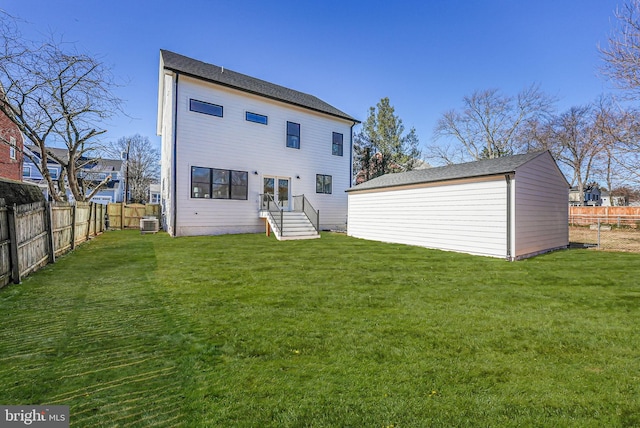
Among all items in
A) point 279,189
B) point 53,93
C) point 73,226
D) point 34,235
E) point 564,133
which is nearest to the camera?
point 34,235

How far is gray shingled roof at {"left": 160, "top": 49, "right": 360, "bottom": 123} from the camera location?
12766 millimetres

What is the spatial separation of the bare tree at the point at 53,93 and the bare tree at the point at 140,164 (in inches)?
910

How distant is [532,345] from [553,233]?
9.45 m

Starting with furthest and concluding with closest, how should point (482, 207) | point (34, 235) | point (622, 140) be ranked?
point (622, 140)
point (482, 207)
point (34, 235)

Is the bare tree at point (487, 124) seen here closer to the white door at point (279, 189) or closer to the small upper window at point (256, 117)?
the white door at point (279, 189)

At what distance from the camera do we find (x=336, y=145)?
17109mm

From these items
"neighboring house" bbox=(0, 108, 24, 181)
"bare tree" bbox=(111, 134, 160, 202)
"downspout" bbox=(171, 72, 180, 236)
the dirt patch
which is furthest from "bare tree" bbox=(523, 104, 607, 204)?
"bare tree" bbox=(111, 134, 160, 202)

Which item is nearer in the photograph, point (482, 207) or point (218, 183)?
point (482, 207)

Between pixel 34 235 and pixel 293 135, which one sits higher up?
pixel 293 135

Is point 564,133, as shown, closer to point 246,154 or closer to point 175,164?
point 246,154

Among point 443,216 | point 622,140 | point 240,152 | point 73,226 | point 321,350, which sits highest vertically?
point 240,152

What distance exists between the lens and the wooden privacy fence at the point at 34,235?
4805 mm

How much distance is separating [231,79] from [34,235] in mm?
11030

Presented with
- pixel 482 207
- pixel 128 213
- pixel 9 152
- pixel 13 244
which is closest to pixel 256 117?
pixel 128 213
